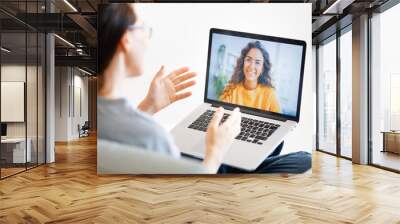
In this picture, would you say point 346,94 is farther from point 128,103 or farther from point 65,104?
point 65,104

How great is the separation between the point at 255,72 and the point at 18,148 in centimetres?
444

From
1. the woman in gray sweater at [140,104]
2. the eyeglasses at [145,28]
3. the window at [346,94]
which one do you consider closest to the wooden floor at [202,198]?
the woman in gray sweater at [140,104]

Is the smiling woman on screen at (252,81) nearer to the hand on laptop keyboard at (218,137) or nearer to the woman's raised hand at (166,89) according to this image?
the hand on laptop keyboard at (218,137)

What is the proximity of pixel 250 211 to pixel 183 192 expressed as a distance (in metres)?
1.26

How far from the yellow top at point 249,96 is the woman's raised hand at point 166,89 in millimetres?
586

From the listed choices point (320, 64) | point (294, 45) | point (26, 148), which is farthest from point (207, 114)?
point (320, 64)

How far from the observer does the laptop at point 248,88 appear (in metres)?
6.04

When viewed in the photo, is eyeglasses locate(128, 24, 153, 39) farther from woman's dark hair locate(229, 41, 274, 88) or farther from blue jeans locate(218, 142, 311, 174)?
blue jeans locate(218, 142, 311, 174)

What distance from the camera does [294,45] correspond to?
6152 millimetres

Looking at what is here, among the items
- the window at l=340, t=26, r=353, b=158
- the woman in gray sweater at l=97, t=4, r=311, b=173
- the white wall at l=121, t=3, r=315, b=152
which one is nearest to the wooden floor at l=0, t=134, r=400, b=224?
the woman in gray sweater at l=97, t=4, r=311, b=173

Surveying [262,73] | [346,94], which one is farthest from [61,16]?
[346,94]

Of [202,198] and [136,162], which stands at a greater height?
[136,162]

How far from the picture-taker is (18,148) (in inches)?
270

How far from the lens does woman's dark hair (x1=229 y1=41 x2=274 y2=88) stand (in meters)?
6.11
